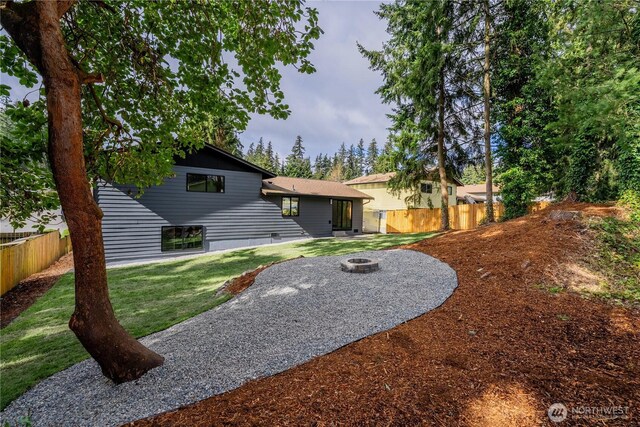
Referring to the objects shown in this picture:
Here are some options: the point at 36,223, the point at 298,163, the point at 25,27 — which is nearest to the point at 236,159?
the point at 36,223

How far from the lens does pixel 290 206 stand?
16391mm

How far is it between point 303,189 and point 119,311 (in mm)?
12477

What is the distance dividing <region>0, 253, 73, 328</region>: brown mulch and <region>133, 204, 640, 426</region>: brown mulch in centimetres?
701

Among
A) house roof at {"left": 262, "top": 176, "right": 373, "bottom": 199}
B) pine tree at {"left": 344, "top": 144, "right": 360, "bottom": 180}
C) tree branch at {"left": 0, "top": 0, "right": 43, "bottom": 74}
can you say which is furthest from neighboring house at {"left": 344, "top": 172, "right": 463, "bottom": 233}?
pine tree at {"left": 344, "top": 144, "right": 360, "bottom": 180}

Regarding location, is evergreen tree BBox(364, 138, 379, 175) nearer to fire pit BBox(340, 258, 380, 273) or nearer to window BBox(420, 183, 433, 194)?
window BBox(420, 183, 433, 194)

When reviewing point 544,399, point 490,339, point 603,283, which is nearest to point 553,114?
point 603,283

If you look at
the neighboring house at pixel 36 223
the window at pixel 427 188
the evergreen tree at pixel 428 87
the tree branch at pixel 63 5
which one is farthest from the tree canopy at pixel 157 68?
the window at pixel 427 188

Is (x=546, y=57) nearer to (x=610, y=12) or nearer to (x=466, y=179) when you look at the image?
(x=610, y=12)

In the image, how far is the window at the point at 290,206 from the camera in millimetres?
16188

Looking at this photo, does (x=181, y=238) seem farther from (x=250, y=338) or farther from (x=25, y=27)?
(x=25, y=27)

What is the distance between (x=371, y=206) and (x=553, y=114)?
603 inches

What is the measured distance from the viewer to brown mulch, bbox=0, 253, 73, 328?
258 inches

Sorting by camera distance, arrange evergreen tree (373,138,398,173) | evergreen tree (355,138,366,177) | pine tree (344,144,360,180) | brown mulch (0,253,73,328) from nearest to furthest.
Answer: brown mulch (0,253,73,328), evergreen tree (373,138,398,173), pine tree (344,144,360,180), evergreen tree (355,138,366,177)

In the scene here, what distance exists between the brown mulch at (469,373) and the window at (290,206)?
1260 cm
